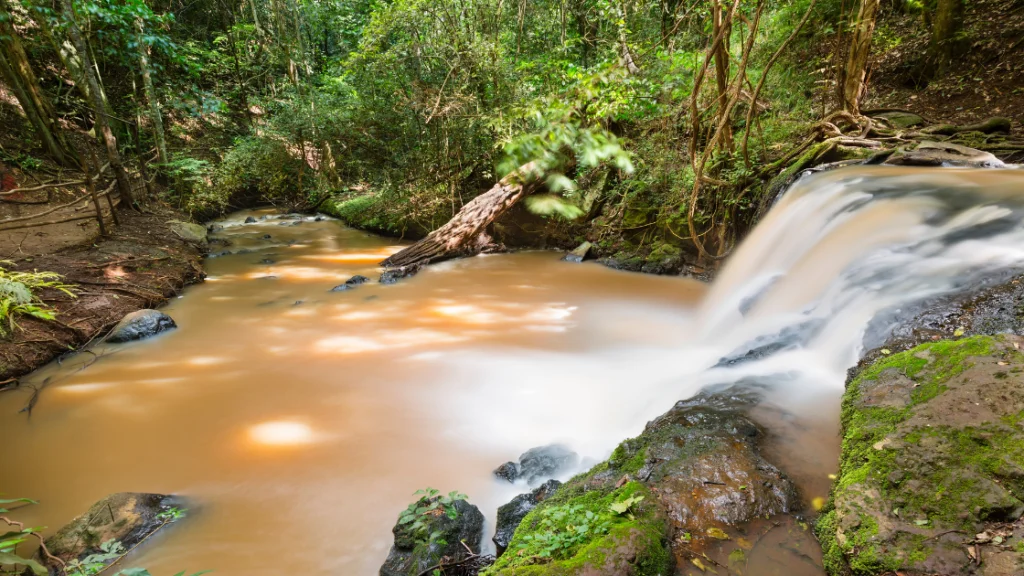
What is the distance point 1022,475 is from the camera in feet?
4.67

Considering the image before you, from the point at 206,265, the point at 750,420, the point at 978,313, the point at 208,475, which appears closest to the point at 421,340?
the point at 208,475

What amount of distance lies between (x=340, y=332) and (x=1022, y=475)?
18.8 ft

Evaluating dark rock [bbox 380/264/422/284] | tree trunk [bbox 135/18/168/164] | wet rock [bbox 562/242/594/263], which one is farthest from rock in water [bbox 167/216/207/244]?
wet rock [bbox 562/242/594/263]

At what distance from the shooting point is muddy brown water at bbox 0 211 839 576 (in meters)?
2.63

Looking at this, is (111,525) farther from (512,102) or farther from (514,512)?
(512,102)

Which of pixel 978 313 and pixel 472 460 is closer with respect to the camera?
pixel 978 313

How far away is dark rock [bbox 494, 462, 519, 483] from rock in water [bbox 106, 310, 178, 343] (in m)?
4.85

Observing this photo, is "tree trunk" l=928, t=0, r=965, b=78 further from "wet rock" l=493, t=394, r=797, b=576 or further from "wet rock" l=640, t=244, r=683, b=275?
"wet rock" l=493, t=394, r=797, b=576

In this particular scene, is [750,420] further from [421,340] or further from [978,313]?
[421,340]

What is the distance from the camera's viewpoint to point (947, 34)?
7.52 metres

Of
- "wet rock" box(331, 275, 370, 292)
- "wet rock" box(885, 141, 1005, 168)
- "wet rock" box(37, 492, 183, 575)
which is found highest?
"wet rock" box(885, 141, 1005, 168)

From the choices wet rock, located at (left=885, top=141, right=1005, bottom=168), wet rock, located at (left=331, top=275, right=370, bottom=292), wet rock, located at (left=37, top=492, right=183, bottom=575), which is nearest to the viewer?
wet rock, located at (left=37, top=492, right=183, bottom=575)

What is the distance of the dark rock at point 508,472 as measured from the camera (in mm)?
3076

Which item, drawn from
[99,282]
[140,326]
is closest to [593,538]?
[140,326]
